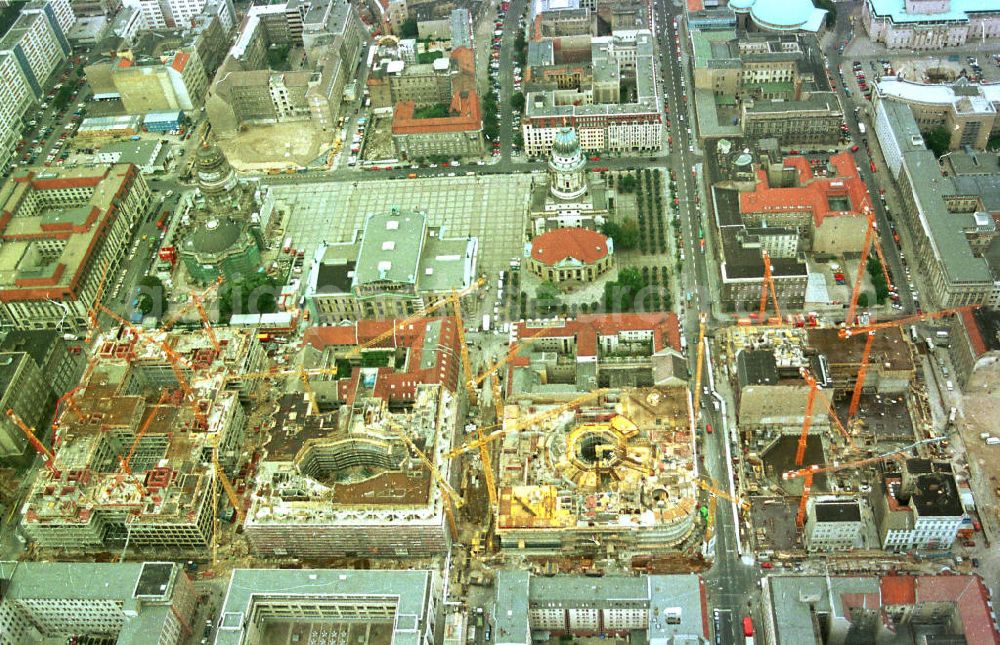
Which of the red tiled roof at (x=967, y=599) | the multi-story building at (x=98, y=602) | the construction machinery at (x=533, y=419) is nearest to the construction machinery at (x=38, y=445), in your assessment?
the multi-story building at (x=98, y=602)

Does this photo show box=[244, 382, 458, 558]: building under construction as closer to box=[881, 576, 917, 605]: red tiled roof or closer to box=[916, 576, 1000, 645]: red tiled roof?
box=[881, 576, 917, 605]: red tiled roof

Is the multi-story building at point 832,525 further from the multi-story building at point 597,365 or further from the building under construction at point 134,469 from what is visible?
the building under construction at point 134,469

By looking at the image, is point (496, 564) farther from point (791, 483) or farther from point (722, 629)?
point (791, 483)

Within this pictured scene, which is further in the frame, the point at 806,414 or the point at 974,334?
the point at 974,334

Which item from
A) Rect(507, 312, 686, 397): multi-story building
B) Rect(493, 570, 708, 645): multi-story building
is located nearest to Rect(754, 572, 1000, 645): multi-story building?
Rect(493, 570, 708, 645): multi-story building

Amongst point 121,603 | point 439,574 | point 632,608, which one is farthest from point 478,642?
point 121,603

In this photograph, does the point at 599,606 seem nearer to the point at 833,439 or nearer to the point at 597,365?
the point at 597,365

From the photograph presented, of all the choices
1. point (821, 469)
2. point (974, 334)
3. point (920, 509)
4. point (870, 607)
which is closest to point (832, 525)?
point (920, 509)
